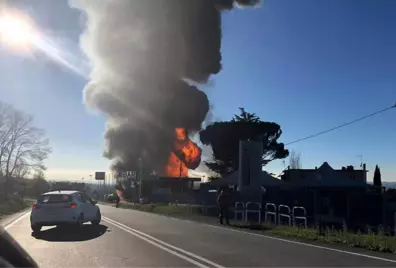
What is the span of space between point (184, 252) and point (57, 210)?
672 cm

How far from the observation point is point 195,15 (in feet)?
185

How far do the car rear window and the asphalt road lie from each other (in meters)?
1.44

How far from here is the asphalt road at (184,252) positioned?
30.7 feet

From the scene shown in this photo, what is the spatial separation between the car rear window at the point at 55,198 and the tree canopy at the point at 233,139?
141 feet

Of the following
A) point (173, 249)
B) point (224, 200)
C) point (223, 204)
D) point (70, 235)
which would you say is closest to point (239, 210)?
point (223, 204)

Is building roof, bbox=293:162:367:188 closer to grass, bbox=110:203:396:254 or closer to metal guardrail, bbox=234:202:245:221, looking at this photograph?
metal guardrail, bbox=234:202:245:221

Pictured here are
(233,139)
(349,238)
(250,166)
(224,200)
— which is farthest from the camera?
(233,139)

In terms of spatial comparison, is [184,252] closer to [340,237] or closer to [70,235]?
[340,237]

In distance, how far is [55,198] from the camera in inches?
646

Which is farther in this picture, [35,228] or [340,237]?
[35,228]

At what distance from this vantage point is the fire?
65750 mm

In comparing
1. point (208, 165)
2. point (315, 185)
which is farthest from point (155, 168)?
point (315, 185)

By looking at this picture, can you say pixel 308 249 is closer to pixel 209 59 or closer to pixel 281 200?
pixel 281 200

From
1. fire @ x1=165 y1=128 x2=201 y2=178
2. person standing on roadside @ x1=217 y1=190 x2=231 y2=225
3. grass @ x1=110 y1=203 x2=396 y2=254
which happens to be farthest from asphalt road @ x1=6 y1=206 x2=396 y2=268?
fire @ x1=165 y1=128 x2=201 y2=178
